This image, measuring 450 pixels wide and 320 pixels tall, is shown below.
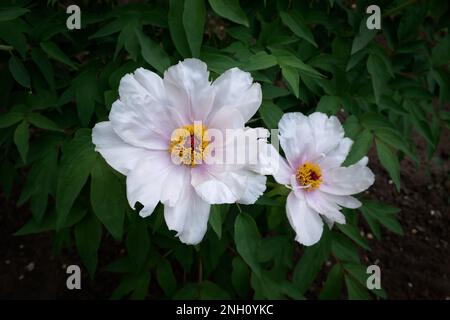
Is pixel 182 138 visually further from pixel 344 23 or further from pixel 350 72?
pixel 344 23

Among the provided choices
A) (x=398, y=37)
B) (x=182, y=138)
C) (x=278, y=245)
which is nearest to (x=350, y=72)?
(x=398, y=37)

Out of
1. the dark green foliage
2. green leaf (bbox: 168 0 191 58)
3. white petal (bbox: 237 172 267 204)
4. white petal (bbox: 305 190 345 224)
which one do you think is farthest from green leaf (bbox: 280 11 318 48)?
white petal (bbox: 237 172 267 204)

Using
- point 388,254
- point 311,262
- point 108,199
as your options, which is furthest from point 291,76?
point 388,254

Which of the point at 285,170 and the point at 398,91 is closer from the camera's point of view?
the point at 285,170

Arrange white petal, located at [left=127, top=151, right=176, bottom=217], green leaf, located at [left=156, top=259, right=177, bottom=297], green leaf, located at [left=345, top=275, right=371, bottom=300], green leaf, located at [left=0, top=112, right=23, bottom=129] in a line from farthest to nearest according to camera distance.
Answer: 1. green leaf, located at [left=156, top=259, right=177, bottom=297]
2. green leaf, located at [left=345, top=275, right=371, bottom=300]
3. green leaf, located at [left=0, top=112, right=23, bottom=129]
4. white petal, located at [left=127, top=151, right=176, bottom=217]

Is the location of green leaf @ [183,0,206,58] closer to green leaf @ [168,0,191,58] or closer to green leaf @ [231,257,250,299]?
green leaf @ [168,0,191,58]

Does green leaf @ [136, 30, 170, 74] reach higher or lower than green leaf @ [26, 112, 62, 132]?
higher

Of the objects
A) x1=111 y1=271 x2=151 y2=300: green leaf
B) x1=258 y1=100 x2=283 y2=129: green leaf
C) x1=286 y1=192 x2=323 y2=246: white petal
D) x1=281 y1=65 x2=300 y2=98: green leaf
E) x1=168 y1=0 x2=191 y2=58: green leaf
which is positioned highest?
x1=168 y1=0 x2=191 y2=58: green leaf

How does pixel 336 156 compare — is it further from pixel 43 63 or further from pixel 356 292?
pixel 43 63
